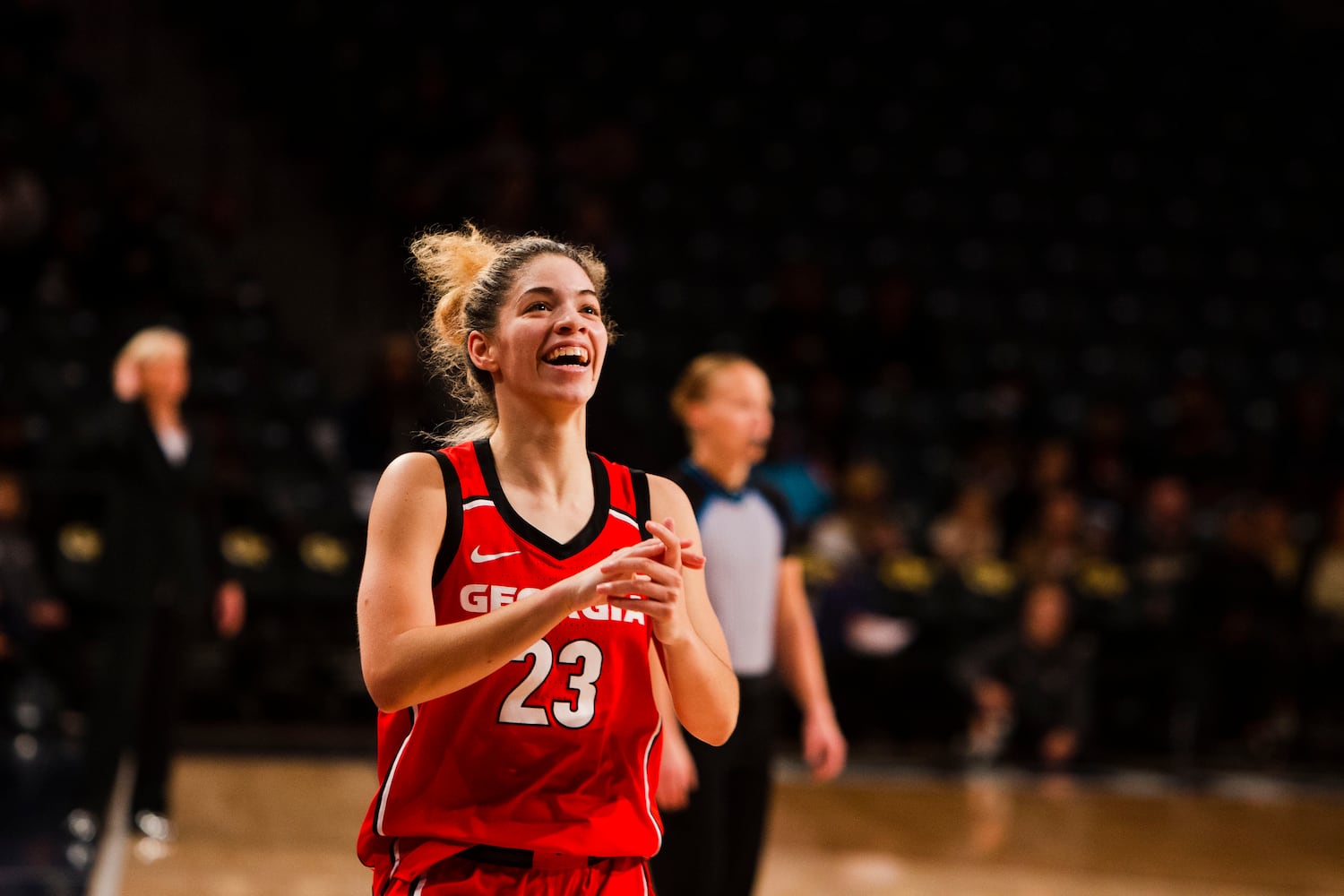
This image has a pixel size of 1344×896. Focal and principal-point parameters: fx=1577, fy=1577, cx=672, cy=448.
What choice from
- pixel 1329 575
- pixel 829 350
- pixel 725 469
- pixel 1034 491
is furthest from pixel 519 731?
pixel 829 350

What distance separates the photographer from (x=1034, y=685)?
859 cm

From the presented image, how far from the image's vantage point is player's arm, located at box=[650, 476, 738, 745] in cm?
201

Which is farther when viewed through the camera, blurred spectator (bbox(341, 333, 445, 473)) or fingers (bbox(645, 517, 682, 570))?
blurred spectator (bbox(341, 333, 445, 473))

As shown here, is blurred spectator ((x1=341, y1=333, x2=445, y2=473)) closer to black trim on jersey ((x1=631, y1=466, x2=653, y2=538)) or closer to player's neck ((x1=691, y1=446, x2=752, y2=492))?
player's neck ((x1=691, y1=446, x2=752, y2=492))

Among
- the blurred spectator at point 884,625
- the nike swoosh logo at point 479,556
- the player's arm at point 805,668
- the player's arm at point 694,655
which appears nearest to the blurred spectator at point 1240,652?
the blurred spectator at point 884,625

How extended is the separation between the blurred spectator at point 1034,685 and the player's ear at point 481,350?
676 centimetres

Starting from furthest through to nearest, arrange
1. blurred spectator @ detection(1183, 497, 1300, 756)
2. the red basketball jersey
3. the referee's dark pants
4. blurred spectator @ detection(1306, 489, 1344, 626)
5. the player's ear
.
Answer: blurred spectator @ detection(1306, 489, 1344, 626) → blurred spectator @ detection(1183, 497, 1300, 756) → the referee's dark pants → the player's ear → the red basketball jersey

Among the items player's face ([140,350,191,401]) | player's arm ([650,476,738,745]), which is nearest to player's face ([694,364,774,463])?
player's arm ([650,476,738,745])

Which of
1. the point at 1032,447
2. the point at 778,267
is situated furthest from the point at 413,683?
the point at 778,267

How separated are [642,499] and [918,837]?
4787 millimetres

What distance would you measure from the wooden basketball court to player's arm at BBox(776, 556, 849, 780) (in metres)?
1.66

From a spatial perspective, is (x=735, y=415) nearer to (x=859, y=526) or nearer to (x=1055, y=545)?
(x=859, y=526)

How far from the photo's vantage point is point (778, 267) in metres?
11.6

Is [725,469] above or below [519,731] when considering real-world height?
above
